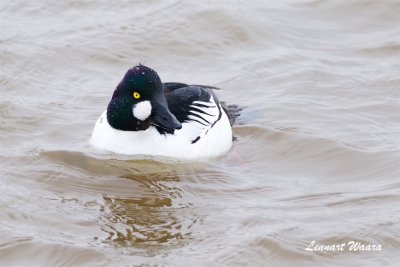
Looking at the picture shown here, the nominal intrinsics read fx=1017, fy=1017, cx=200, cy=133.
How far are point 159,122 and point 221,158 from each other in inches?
33.2

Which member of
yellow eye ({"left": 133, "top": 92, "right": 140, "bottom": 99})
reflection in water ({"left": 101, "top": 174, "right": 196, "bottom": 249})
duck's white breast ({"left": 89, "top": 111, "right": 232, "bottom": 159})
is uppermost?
yellow eye ({"left": 133, "top": 92, "right": 140, "bottom": 99})

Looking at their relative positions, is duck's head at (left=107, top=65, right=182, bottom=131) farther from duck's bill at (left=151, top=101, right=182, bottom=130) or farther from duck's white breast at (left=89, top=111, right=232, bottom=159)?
duck's white breast at (left=89, top=111, right=232, bottom=159)

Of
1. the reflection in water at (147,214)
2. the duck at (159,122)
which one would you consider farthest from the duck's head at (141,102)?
the reflection in water at (147,214)

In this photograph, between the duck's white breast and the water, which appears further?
the duck's white breast

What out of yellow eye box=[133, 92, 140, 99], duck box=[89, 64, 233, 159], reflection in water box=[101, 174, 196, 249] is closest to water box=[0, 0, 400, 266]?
reflection in water box=[101, 174, 196, 249]

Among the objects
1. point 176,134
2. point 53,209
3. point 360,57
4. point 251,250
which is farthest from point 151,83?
point 360,57

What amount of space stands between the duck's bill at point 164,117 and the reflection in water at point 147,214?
45cm

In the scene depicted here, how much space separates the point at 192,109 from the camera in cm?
952

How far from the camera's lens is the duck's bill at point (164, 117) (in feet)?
29.1

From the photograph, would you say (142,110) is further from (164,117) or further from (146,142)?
(146,142)

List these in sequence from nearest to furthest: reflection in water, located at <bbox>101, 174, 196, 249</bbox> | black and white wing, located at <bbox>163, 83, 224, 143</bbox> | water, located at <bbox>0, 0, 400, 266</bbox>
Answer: water, located at <bbox>0, 0, 400, 266</bbox> < reflection in water, located at <bbox>101, 174, 196, 249</bbox> < black and white wing, located at <bbox>163, 83, 224, 143</bbox>

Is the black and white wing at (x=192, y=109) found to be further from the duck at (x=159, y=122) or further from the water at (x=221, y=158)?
the water at (x=221, y=158)

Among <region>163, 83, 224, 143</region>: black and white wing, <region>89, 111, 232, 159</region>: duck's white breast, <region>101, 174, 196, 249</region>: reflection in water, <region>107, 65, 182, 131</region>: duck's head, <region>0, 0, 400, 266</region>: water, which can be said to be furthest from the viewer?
<region>163, 83, 224, 143</region>: black and white wing

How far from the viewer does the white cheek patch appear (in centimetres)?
895
